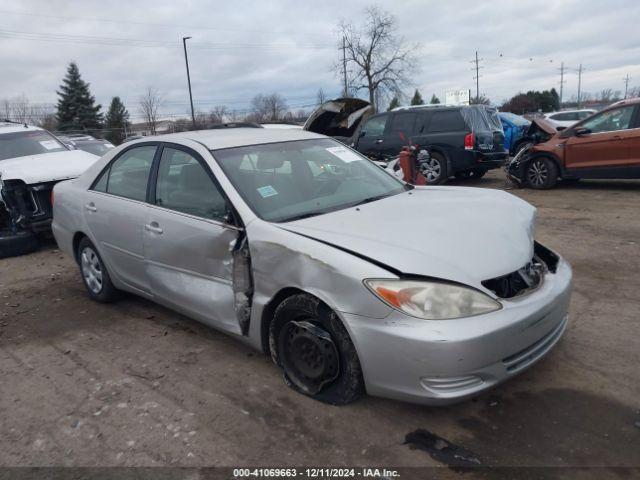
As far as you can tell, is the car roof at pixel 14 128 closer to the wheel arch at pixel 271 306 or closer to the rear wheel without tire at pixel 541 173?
the wheel arch at pixel 271 306

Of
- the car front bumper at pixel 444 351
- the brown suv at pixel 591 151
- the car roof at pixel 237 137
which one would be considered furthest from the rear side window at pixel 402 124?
the car front bumper at pixel 444 351

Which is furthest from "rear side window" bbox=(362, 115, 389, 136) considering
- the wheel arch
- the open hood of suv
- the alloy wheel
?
the wheel arch

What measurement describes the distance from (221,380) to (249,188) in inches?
51.1

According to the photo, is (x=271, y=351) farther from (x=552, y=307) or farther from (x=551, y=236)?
(x=551, y=236)

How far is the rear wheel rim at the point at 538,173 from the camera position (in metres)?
10.5

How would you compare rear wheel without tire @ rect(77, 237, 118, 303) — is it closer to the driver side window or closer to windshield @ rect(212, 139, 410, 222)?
windshield @ rect(212, 139, 410, 222)

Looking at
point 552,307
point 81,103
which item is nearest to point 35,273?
point 552,307

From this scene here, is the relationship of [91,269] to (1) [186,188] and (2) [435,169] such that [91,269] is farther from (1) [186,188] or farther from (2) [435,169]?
(2) [435,169]

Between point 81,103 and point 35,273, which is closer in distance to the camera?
point 35,273

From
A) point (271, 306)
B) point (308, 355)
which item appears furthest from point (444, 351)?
point (271, 306)

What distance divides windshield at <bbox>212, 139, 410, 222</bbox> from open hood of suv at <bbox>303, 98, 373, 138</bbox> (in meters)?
8.82

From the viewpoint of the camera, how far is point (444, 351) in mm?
2566

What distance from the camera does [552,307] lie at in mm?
2992

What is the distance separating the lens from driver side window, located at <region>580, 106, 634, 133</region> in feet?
Result: 30.6
